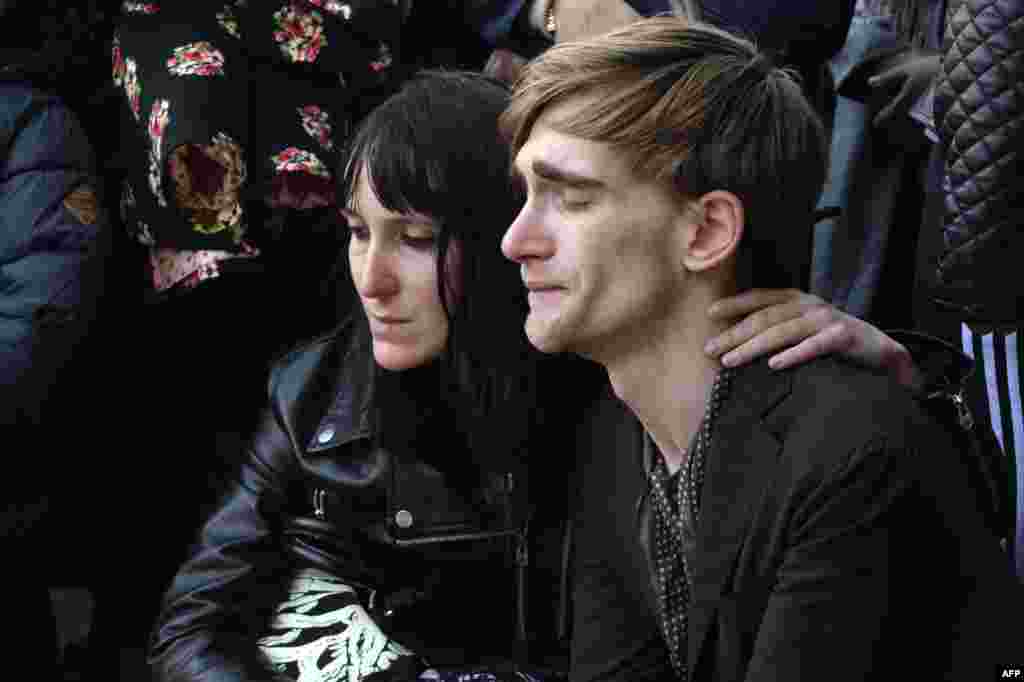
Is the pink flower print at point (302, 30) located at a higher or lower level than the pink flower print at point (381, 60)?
higher

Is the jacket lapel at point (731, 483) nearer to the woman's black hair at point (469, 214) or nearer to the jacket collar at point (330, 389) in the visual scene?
the woman's black hair at point (469, 214)

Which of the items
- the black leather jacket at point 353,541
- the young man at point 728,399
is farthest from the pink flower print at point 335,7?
the young man at point 728,399

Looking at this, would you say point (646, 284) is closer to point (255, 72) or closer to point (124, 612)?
point (255, 72)

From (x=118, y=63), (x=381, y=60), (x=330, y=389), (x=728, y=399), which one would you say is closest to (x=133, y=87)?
(x=118, y=63)

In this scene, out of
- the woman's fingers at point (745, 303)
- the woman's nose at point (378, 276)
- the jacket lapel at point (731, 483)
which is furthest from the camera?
the woman's nose at point (378, 276)

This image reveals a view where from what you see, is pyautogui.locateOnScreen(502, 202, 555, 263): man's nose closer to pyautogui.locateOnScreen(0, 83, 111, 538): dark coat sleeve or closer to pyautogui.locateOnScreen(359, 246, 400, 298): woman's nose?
pyautogui.locateOnScreen(359, 246, 400, 298): woman's nose

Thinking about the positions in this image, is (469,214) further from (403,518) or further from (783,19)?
(783,19)

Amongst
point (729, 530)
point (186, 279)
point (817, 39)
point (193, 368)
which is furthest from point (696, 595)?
point (193, 368)

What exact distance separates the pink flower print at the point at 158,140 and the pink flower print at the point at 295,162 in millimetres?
231

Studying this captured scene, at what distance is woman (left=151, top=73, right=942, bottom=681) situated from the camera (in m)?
2.63

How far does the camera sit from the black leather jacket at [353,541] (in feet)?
8.82

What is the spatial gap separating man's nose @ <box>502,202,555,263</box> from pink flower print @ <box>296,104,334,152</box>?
1.08 m

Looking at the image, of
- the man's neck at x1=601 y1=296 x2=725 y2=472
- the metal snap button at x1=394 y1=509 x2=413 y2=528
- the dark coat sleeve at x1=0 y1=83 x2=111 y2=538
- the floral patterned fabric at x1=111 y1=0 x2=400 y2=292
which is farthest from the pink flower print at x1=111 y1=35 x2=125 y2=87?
the man's neck at x1=601 y1=296 x2=725 y2=472

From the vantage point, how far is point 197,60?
3.09 metres
